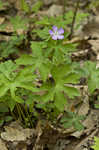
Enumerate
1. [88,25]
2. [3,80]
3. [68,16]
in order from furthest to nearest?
[88,25], [68,16], [3,80]

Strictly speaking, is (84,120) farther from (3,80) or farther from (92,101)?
(3,80)

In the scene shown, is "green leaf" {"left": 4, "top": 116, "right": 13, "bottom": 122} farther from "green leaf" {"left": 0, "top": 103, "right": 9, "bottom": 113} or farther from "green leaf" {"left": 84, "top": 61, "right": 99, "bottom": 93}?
"green leaf" {"left": 84, "top": 61, "right": 99, "bottom": 93}

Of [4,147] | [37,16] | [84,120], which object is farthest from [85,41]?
[4,147]

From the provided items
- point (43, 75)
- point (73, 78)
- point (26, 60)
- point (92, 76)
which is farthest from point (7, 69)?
point (92, 76)

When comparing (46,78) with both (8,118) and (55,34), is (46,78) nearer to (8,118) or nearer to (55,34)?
(55,34)

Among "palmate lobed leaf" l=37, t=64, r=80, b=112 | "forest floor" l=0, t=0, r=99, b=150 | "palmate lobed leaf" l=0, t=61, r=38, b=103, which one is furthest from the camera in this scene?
"forest floor" l=0, t=0, r=99, b=150

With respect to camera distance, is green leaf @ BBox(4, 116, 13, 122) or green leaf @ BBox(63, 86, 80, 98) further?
green leaf @ BBox(4, 116, 13, 122)

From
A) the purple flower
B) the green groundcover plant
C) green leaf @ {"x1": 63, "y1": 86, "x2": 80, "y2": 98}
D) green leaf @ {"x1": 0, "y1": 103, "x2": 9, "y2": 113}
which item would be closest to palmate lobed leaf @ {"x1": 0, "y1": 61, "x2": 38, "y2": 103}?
the green groundcover plant

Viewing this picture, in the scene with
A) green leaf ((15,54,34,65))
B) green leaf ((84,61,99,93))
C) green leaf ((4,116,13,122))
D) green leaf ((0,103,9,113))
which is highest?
green leaf ((15,54,34,65))

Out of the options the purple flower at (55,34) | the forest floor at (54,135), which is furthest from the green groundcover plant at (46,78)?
the forest floor at (54,135)

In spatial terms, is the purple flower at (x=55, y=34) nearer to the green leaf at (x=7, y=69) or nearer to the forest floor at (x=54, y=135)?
the green leaf at (x=7, y=69)

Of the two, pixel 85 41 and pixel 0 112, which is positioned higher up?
pixel 85 41
